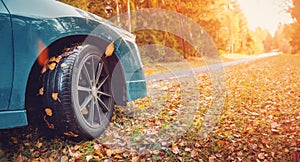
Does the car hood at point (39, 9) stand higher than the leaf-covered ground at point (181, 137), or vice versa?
the car hood at point (39, 9)

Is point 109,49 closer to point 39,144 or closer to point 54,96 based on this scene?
point 54,96

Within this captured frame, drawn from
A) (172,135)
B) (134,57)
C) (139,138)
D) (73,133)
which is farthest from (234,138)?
(73,133)

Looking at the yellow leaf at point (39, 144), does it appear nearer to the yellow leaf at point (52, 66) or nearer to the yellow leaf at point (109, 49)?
the yellow leaf at point (52, 66)

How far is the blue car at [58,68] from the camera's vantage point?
1593 mm

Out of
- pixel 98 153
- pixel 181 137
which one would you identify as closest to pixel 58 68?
pixel 98 153

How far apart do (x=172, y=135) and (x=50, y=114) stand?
1.40 m

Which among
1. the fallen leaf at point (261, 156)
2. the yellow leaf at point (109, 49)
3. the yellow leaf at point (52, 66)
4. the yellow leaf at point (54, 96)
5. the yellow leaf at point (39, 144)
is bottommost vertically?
the fallen leaf at point (261, 156)

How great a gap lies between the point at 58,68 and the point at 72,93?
0.24 meters

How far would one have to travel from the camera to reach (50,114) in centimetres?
186

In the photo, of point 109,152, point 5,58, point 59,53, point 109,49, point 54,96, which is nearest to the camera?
point 5,58

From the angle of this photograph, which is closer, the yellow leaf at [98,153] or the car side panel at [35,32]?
the car side panel at [35,32]

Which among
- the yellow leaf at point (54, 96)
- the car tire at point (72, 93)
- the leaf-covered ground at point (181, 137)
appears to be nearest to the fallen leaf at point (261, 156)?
the leaf-covered ground at point (181, 137)

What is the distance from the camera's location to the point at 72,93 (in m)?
1.91

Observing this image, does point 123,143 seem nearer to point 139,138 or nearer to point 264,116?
point 139,138
